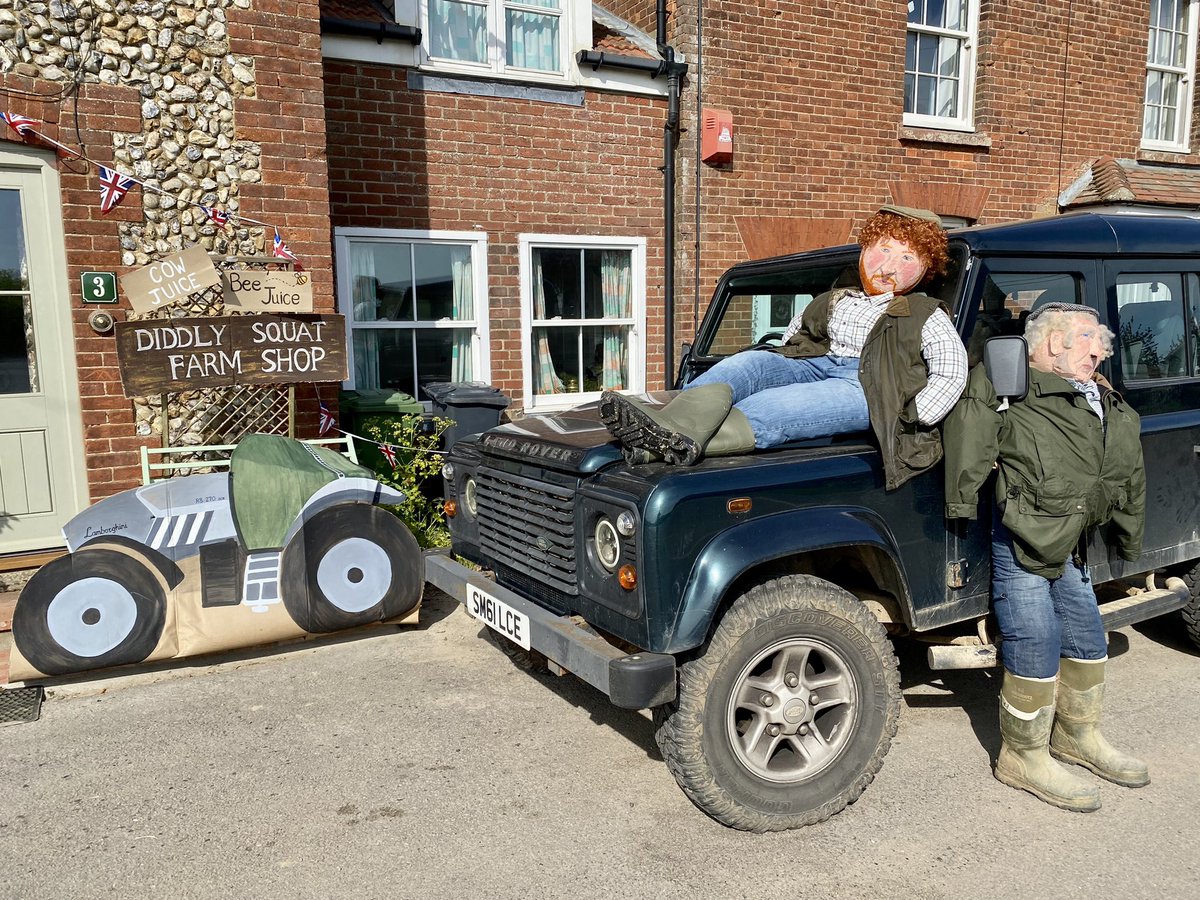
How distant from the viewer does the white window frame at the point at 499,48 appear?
7293 mm

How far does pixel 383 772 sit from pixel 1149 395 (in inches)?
139

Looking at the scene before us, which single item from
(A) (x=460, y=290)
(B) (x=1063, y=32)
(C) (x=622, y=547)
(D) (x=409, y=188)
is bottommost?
(C) (x=622, y=547)

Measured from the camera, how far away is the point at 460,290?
7684 millimetres

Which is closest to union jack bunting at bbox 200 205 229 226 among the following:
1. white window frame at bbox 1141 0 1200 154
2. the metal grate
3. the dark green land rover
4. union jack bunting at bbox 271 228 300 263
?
union jack bunting at bbox 271 228 300 263

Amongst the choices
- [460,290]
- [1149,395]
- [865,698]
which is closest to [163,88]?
[460,290]

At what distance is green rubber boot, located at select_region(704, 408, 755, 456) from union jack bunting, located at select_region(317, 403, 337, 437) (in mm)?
3835

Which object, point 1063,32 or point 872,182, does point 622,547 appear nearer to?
point 872,182

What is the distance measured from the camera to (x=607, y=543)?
9.87ft

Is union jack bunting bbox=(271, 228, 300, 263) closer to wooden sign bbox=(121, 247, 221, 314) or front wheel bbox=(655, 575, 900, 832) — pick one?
wooden sign bbox=(121, 247, 221, 314)

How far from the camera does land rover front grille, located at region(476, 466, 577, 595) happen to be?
3.21 meters

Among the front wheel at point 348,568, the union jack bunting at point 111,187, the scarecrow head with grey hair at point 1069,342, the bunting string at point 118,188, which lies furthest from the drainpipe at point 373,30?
the scarecrow head with grey hair at point 1069,342

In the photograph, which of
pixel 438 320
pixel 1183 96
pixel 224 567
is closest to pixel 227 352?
pixel 224 567

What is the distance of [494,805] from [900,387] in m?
2.08

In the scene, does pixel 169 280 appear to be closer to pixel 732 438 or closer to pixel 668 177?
pixel 732 438
